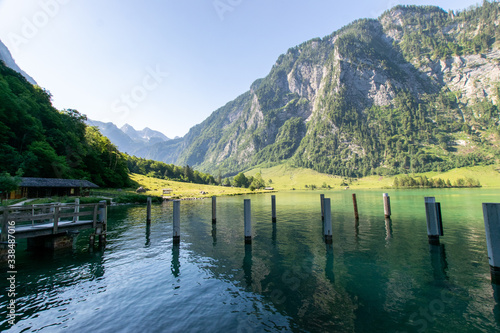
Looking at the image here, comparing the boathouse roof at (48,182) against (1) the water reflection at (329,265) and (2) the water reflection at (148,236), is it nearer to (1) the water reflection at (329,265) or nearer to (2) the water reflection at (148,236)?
(2) the water reflection at (148,236)

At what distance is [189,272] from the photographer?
13.0m

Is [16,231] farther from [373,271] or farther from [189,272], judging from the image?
[373,271]

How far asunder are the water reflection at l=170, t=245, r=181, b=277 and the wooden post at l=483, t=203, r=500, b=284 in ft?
51.0

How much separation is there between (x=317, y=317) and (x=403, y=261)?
31.7 ft

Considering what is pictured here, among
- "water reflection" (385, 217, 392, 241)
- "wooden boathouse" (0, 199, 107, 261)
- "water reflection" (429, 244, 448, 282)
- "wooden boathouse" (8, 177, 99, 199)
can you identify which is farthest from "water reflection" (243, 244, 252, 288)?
"wooden boathouse" (8, 177, 99, 199)

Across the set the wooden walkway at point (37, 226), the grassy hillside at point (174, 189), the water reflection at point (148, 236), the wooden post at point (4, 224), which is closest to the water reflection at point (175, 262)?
the water reflection at point (148, 236)

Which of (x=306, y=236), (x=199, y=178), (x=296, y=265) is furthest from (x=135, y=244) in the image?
(x=199, y=178)

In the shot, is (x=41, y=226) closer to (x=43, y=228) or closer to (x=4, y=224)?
(x=43, y=228)

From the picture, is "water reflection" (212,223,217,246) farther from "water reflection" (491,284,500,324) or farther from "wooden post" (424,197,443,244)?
"wooden post" (424,197,443,244)

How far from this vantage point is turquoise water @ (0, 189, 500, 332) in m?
7.78

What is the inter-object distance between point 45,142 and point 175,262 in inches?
2402

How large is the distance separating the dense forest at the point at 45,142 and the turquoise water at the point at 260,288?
4294 centimetres

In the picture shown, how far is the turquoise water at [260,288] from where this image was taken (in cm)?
778

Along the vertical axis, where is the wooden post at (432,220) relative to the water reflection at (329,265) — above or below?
above
